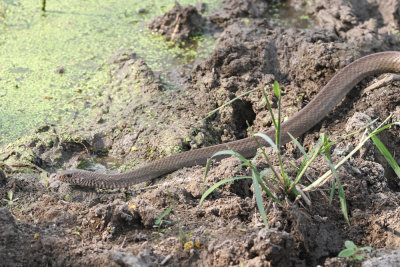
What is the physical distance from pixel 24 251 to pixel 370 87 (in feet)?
12.6

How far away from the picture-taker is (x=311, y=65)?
17.8ft

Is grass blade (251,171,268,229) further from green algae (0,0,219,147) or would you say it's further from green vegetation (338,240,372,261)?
green algae (0,0,219,147)

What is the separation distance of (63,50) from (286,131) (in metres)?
3.49

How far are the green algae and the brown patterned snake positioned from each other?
54.6 inches

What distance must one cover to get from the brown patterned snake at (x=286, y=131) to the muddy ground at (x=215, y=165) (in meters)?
0.10

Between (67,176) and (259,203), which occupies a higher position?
(259,203)

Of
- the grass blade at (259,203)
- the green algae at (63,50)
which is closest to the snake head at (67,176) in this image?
the green algae at (63,50)

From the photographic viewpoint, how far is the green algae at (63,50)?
5578 millimetres

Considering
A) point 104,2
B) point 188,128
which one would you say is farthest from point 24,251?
point 104,2

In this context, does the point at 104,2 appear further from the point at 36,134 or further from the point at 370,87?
the point at 370,87

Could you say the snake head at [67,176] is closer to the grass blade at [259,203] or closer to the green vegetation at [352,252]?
the grass blade at [259,203]

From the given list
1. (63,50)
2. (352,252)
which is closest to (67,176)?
(352,252)

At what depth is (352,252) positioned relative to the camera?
272 cm

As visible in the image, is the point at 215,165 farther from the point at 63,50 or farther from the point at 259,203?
the point at 63,50
